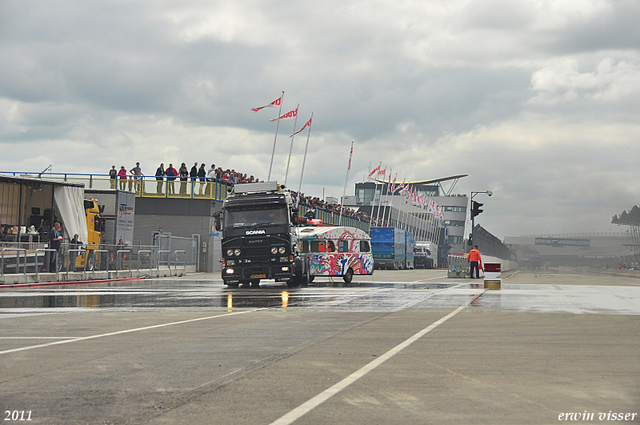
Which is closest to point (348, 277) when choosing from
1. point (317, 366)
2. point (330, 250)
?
point (330, 250)

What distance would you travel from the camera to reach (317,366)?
26.0 feet

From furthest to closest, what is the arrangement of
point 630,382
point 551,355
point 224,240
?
point 224,240, point 551,355, point 630,382

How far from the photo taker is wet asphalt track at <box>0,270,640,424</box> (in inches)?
230

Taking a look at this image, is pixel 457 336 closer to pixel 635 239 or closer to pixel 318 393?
pixel 318 393

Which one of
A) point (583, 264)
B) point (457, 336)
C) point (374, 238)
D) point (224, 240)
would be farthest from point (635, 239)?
point (457, 336)

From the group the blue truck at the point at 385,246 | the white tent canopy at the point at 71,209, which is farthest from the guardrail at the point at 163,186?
the blue truck at the point at 385,246

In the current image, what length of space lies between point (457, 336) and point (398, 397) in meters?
4.63

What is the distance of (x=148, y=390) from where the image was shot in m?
6.66

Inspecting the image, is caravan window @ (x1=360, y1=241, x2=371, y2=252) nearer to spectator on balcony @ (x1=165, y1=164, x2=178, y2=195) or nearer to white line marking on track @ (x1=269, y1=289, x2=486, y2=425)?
spectator on balcony @ (x1=165, y1=164, x2=178, y2=195)

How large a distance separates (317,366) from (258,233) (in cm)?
1877

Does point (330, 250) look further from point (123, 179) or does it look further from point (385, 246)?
point (385, 246)

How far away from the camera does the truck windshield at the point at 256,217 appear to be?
2656 centimetres

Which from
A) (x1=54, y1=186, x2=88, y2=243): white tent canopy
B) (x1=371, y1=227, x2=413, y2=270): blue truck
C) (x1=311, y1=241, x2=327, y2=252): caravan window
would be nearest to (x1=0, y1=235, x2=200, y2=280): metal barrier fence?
(x1=54, y1=186, x2=88, y2=243): white tent canopy

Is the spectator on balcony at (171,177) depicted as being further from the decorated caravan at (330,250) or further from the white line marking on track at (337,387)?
the white line marking on track at (337,387)
